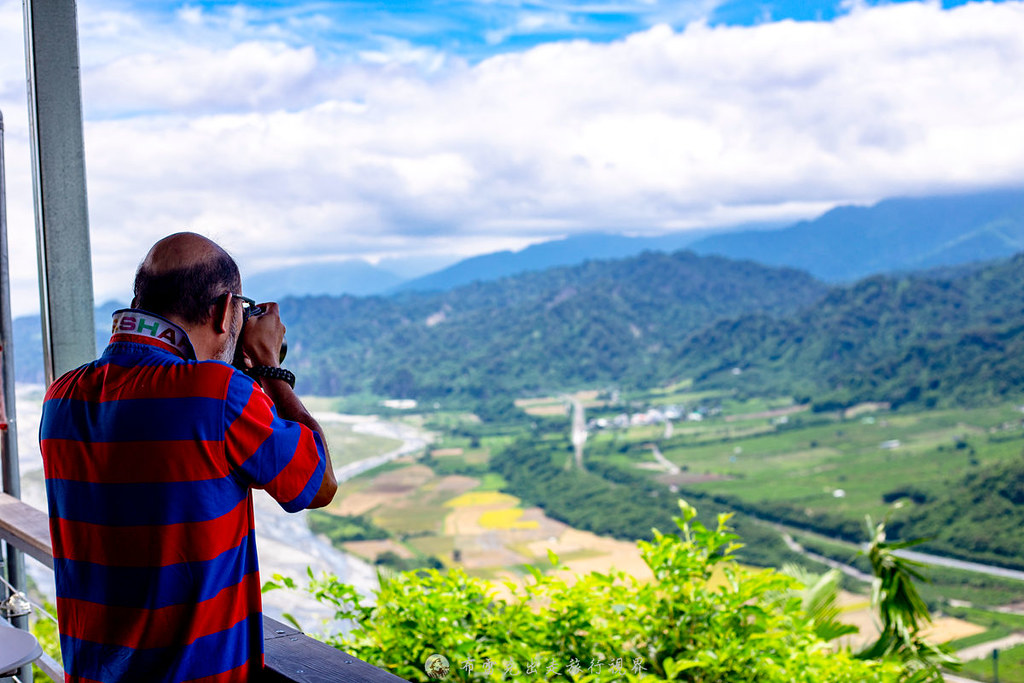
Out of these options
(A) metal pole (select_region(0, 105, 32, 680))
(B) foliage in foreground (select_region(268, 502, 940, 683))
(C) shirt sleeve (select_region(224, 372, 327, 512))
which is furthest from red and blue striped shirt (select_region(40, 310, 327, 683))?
(A) metal pole (select_region(0, 105, 32, 680))

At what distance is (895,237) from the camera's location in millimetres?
71688

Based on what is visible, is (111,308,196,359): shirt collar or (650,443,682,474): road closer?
(111,308,196,359): shirt collar

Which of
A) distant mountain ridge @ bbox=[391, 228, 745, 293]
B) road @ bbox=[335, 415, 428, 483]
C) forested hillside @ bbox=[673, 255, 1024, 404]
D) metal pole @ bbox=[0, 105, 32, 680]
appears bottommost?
road @ bbox=[335, 415, 428, 483]

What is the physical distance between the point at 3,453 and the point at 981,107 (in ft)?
289

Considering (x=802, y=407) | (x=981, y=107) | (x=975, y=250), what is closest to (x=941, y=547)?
(x=802, y=407)

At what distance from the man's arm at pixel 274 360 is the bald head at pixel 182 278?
0.20 feet

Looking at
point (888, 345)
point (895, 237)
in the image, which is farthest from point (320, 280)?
point (895, 237)

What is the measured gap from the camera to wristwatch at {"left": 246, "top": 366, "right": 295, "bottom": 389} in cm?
94

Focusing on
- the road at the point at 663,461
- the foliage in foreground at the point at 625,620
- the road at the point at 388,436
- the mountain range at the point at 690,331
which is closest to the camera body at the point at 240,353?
the foliage in foreground at the point at 625,620

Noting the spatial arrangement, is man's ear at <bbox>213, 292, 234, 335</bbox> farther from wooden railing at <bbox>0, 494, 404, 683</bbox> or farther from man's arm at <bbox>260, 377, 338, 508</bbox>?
wooden railing at <bbox>0, 494, 404, 683</bbox>

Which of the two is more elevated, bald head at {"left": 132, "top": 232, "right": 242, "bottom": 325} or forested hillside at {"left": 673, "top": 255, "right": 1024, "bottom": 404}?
Answer: bald head at {"left": 132, "top": 232, "right": 242, "bottom": 325}

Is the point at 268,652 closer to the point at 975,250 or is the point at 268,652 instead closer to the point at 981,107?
the point at 975,250

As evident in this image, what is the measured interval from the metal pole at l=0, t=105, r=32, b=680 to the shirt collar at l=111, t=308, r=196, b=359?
1227 millimetres

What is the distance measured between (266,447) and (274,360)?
166 mm
